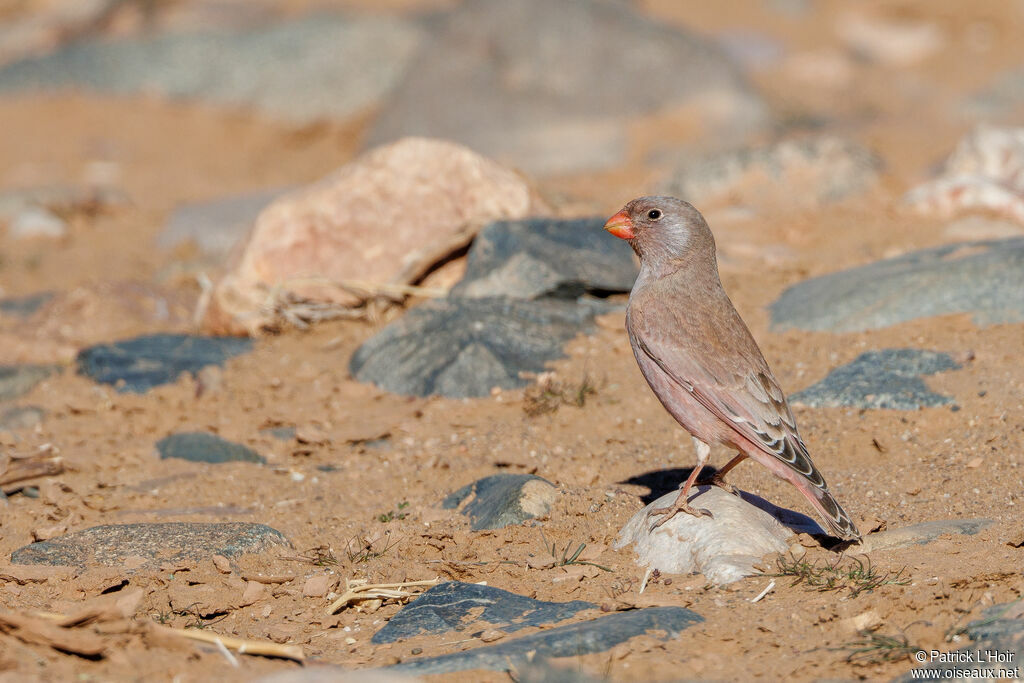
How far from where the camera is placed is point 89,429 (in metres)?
6.67

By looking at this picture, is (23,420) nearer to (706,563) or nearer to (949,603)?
(706,563)

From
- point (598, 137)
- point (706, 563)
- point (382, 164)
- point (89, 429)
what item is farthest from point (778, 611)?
point (598, 137)

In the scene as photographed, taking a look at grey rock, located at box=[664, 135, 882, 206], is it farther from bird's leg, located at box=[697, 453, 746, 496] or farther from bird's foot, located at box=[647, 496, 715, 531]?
bird's foot, located at box=[647, 496, 715, 531]

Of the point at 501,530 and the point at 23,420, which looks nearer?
the point at 501,530

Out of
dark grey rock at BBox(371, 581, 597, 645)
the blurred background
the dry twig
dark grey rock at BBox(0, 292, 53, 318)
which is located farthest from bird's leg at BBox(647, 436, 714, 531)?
dark grey rock at BBox(0, 292, 53, 318)

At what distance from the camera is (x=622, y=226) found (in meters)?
5.12

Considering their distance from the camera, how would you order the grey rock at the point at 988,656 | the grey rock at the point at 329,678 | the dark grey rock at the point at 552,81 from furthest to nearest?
1. the dark grey rock at the point at 552,81
2. the grey rock at the point at 988,656
3. the grey rock at the point at 329,678

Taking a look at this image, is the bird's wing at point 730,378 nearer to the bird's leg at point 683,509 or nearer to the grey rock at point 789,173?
the bird's leg at point 683,509

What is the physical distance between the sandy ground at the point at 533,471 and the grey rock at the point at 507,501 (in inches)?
2.7

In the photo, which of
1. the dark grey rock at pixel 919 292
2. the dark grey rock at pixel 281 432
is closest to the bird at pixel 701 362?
the dark grey rock at pixel 919 292

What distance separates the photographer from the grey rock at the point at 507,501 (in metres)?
4.95

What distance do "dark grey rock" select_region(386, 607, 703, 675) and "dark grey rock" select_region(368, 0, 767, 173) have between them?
9431 millimetres

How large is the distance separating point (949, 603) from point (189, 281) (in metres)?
7.13

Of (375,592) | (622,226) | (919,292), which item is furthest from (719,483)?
(919,292)
